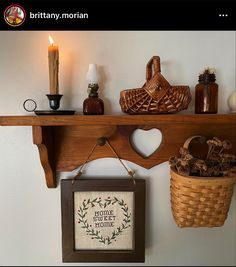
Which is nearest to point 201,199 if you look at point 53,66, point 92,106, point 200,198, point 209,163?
point 200,198

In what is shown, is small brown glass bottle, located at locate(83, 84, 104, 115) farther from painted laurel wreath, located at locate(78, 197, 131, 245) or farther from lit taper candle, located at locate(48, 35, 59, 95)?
painted laurel wreath, located at locate(78, 197, 131, 245)

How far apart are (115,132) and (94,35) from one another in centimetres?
29

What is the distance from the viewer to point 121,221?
0.80 m

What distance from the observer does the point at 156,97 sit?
0.68 metres

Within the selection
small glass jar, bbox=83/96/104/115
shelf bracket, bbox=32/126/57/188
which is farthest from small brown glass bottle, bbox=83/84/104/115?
shelf bracket, bbox=32/126/57/188

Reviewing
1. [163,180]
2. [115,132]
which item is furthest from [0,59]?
[163,180]

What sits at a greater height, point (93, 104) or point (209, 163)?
point (93, 104)

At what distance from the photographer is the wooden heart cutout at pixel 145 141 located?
0.79 m

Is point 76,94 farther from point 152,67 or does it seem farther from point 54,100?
point 152,67

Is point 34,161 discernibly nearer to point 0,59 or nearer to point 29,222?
point 29,222

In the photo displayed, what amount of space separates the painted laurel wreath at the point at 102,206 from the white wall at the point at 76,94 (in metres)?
0.07
